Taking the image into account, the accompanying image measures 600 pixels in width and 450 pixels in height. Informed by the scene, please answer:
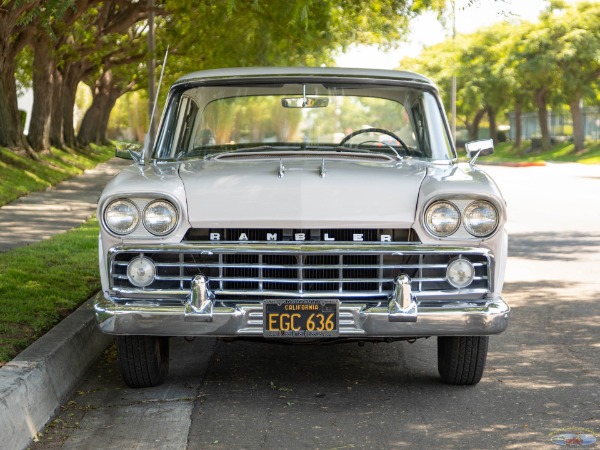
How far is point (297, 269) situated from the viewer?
16.7 feet

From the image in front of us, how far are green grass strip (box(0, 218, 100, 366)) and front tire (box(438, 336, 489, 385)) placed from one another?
7.66 feet

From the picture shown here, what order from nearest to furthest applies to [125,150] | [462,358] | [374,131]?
[462,358]
[125,150]
[374,131]

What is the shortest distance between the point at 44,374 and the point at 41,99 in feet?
78.6

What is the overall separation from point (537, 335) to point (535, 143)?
48077 mm

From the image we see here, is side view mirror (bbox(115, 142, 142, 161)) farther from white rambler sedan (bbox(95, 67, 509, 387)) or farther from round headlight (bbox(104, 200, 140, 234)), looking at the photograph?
round headlight (bbox(104, 200, 140, 234))

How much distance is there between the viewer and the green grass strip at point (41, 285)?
636 centimetres

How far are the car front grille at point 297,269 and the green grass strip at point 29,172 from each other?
490 inches

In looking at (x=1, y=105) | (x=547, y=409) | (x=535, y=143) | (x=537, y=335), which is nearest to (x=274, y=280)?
(x=547, y=409)

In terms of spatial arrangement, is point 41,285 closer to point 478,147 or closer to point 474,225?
point 478,147

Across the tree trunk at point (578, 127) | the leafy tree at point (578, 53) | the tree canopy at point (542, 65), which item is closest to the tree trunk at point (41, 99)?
the tree canopy at point (542, 65)

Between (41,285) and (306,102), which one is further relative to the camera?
(41,285)

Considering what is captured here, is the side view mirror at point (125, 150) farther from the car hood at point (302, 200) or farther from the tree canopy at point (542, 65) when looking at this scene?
the tree canopy at point (542, 65)

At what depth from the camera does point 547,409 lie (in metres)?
5.27

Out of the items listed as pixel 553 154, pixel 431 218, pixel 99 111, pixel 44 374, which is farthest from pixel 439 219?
pixel 553 154
